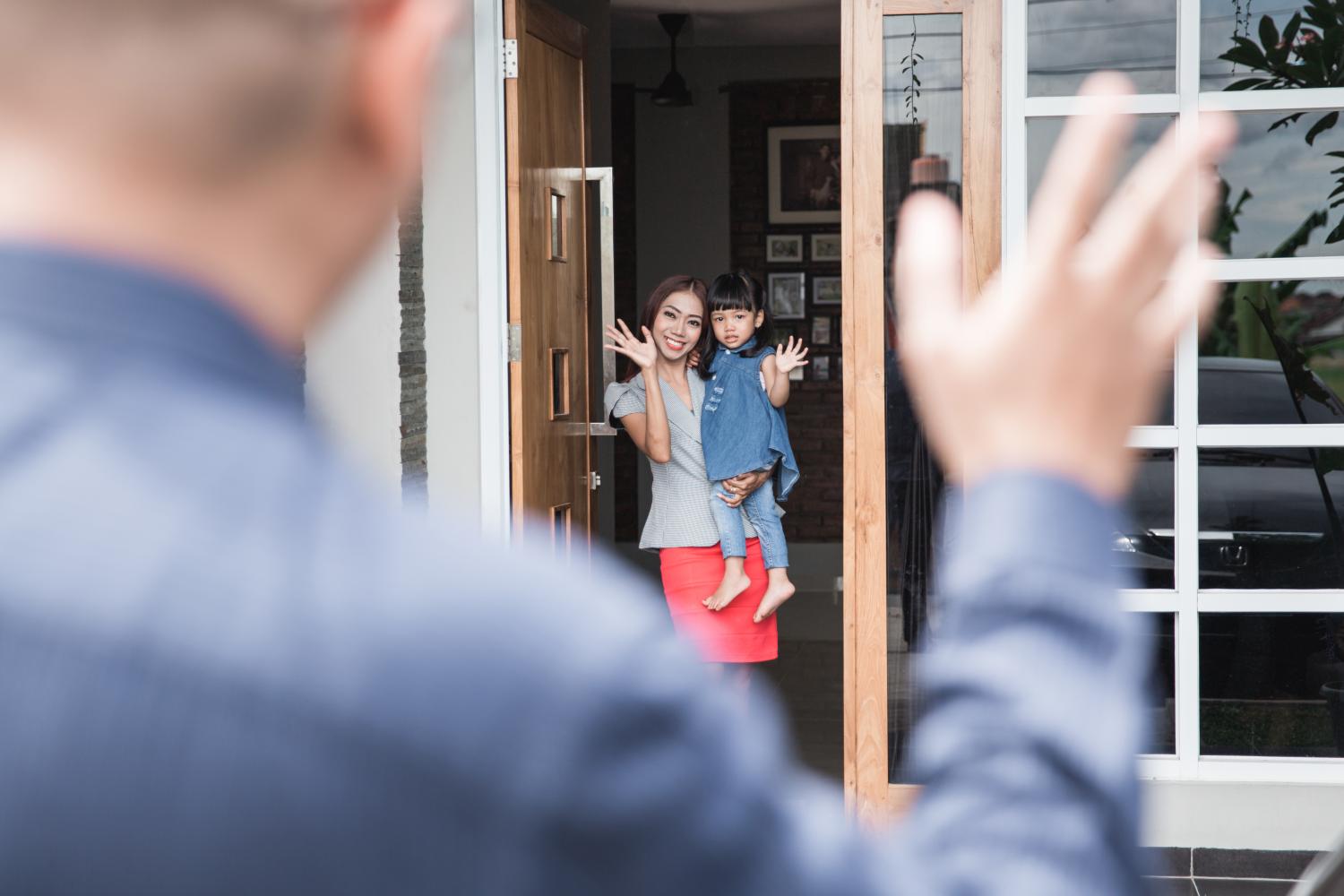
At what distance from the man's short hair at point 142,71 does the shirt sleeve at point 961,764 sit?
20 cm

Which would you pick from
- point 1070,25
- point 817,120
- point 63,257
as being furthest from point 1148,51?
point 817,120

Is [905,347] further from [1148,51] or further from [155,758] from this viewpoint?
[1148,51]

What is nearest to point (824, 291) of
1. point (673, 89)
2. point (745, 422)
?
point (673, 89)

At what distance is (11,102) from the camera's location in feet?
1.33

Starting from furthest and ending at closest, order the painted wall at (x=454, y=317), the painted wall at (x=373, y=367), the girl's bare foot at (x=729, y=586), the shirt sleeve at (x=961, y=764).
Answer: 1. the girl's bare foot at (x=729, y=586)
2. the painted wall at (x=454, y=317)
3. the painted wall at (x=373, y=367)
4. the shirt sleeve at (x=961, y=764)

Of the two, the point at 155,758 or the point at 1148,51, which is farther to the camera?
the point at 1148,51

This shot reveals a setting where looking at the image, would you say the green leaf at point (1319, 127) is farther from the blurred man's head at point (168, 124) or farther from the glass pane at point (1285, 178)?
the blurred man's head at point (168, 124)

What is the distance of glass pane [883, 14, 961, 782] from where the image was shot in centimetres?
367

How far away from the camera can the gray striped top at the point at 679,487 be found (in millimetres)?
4402

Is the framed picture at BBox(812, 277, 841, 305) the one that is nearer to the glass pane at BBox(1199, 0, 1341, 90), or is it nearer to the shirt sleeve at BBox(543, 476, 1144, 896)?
the glass pane at BBox(1199, 0, 1341, 90)

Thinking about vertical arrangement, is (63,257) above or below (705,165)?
below

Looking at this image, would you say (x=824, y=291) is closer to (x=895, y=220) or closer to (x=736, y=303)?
(x=736, y=303)

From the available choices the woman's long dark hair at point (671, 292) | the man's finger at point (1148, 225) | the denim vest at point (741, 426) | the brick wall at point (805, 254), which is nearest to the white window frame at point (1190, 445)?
the denim vest at point (741, 426)

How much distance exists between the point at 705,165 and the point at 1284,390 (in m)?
6.57
